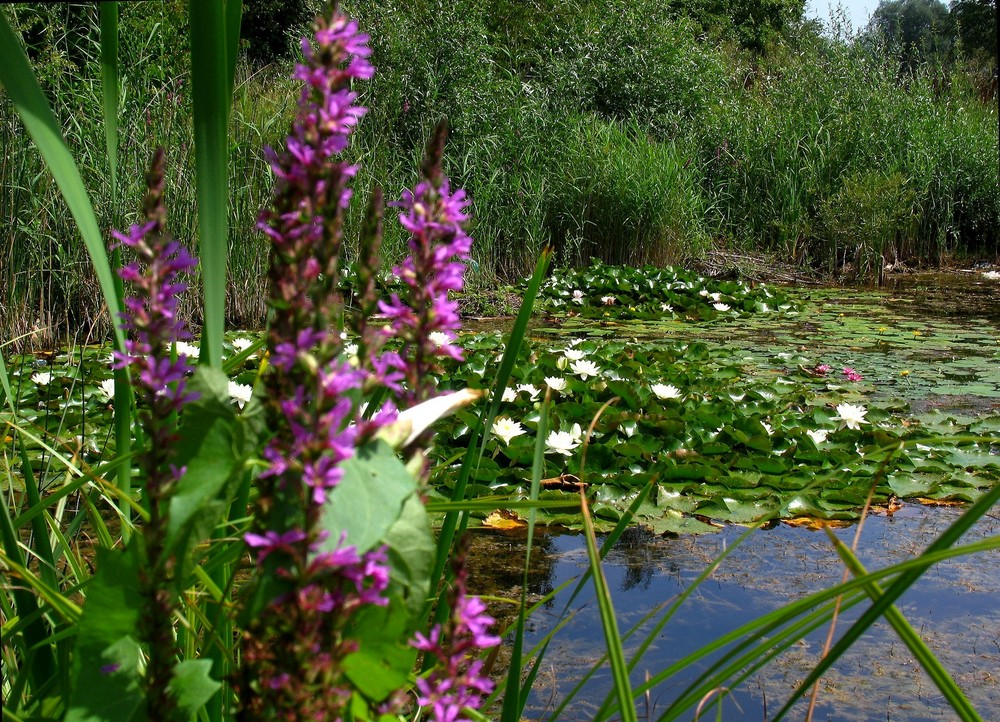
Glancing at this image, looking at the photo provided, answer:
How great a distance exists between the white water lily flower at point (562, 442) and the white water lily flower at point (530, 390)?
37 cm

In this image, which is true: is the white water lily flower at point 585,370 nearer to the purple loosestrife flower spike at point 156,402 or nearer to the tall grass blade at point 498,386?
the tall grass blade at point 498,386

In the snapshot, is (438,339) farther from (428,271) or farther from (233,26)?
(428,271)

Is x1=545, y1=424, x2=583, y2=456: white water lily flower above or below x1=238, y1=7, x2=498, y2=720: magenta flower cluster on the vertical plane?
below

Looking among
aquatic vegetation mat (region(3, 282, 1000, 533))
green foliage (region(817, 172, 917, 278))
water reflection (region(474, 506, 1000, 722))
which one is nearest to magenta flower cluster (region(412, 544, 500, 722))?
water reflection (region(474, 506, 1000, 722))

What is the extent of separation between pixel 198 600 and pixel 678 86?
11969 mm

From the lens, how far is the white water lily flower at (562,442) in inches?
108

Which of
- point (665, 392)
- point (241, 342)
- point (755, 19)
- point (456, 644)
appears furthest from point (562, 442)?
point (755, 19)

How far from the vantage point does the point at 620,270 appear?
7.51 metres

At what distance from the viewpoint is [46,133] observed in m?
0.63

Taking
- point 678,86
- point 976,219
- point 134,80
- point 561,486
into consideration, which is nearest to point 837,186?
point 976,219

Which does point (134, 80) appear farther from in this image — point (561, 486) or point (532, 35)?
point (532, 35)

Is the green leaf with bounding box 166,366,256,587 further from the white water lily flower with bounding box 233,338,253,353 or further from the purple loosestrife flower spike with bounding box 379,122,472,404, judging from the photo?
the white water lily flower with bounding box 233,338,253,353

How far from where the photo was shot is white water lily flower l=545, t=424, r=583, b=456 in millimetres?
2744

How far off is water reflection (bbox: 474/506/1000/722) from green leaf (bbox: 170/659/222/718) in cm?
72
